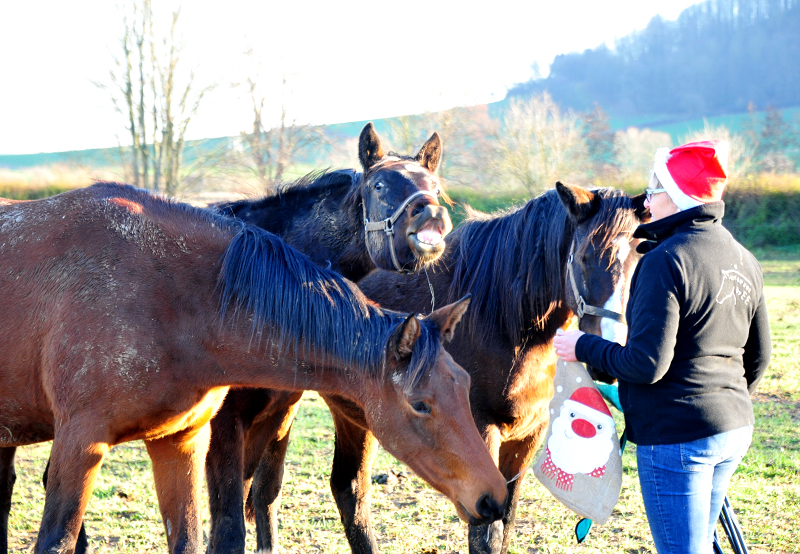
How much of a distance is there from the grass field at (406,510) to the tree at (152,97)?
14584mm

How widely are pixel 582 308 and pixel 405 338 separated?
0.98m

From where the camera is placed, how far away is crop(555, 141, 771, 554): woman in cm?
219

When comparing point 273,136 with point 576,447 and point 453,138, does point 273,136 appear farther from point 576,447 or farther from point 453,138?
point 576,447

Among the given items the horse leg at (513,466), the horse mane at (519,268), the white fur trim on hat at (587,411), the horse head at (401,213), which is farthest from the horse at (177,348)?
the horse leg at (513,466)

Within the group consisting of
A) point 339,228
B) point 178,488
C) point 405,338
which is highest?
point 339,228

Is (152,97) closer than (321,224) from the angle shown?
No

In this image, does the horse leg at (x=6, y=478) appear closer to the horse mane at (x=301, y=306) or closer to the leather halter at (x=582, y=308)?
the horse mane at (x=301, y=306)

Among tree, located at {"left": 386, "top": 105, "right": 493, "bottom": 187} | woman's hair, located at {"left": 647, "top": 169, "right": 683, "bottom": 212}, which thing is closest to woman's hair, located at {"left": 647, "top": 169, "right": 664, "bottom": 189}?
woman's hair, located at {"left": 647, "top": 169, "right": 683, "bottom": 212}

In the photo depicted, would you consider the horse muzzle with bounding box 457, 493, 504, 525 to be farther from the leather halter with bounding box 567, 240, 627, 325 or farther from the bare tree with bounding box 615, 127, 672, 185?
the bare tree with bounding box 615, 127, 672, 185

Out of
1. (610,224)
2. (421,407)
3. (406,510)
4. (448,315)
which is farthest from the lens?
(406,510)

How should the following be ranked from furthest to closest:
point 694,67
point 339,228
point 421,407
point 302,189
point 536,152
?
1. point 694,67
2. point 536,152
3. point 302,189
4. point 339,228
5. point 421,407

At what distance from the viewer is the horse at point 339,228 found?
332 cm

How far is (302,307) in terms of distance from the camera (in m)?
2.71

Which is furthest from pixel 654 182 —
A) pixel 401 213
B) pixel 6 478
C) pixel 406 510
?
pixel 6 478
